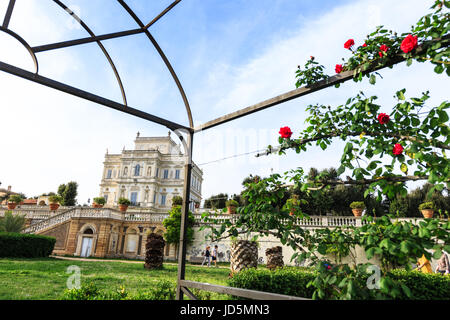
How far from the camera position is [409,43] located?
1.78 metres

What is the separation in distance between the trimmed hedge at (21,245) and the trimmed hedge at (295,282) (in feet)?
42.0

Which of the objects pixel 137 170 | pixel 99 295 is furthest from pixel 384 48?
pixel 137 170

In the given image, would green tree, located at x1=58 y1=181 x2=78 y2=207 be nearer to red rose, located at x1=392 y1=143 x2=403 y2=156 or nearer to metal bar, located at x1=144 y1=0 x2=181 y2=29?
metal bar, located at x1=144 y1=0 x2=181 y2=29

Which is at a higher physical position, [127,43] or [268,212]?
[127,43]

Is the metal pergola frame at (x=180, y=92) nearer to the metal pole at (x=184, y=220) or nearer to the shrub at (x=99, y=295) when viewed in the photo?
the metal pole at (x=184, y=220)

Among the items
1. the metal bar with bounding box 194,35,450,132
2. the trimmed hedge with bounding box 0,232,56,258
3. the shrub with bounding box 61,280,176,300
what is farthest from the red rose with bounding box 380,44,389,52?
the trimmed hedge with bounding box 0,232,56,258

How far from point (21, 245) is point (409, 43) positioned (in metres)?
17.2

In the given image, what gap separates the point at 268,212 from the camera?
2232 mm

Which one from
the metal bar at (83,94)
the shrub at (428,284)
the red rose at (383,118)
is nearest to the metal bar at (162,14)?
the metal bar at (83,94)

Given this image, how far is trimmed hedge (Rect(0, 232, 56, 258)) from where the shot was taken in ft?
43.5
